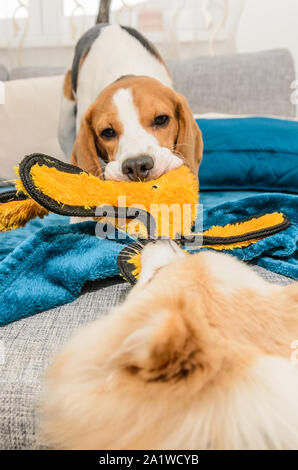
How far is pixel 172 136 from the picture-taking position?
Result: 1522mm

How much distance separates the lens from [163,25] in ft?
9.25

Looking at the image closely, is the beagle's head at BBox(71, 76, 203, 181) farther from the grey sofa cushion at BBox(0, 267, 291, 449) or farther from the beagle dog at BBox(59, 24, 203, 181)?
the grey sofa cushion at BBox(0, 267, 291, 449)

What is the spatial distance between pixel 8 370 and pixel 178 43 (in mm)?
2668

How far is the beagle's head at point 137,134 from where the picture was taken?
1.31 meters

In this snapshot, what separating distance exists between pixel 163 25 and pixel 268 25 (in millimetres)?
729

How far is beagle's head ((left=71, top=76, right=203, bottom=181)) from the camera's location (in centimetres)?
131

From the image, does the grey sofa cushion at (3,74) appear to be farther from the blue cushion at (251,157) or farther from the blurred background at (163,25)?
the blue cushion at (251,157)

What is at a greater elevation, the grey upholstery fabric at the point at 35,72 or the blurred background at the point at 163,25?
the blurred background at the point at 163,25
